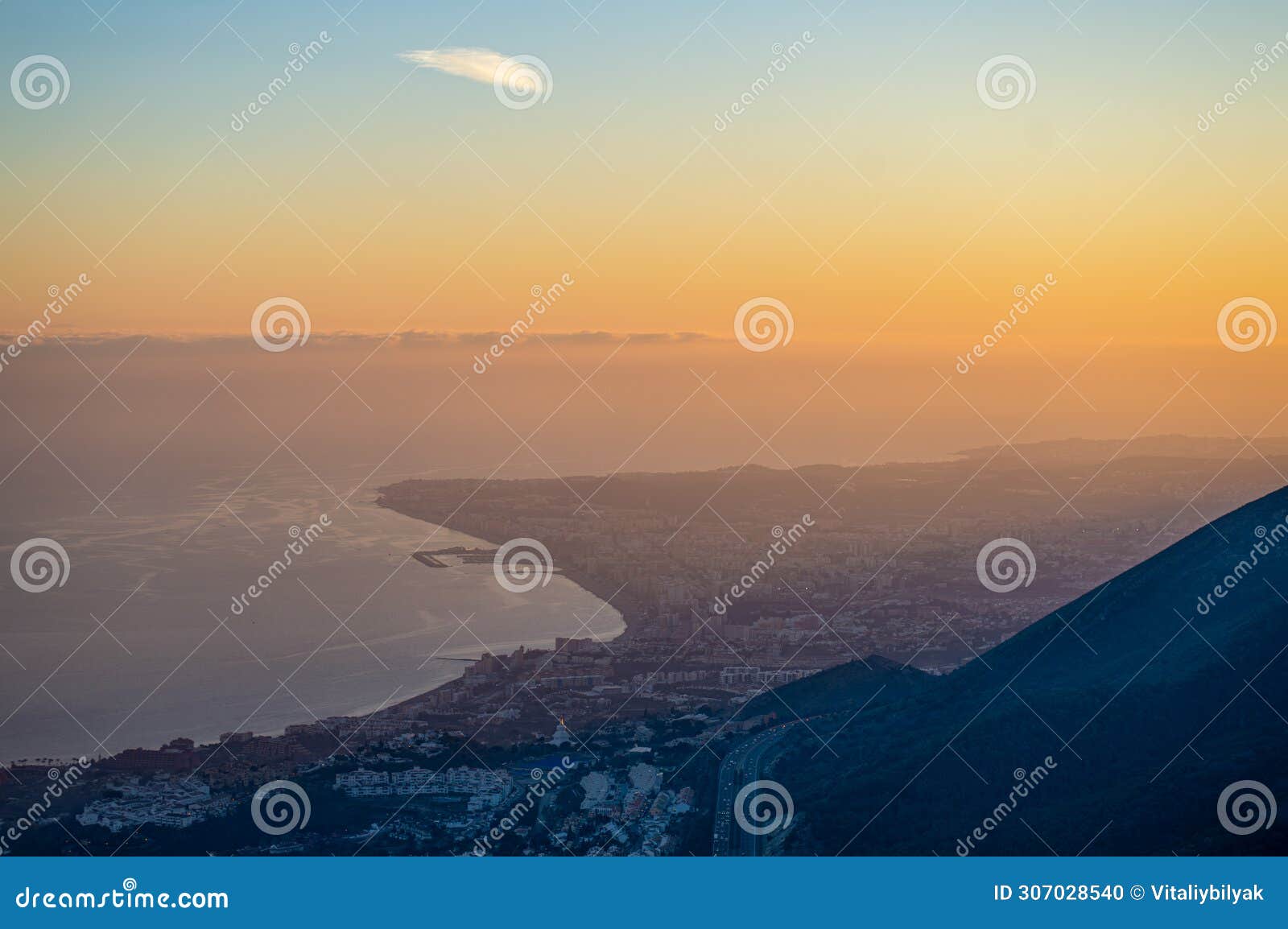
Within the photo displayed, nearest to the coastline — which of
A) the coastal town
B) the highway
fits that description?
the coastal town

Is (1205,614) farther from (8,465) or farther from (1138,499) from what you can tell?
(8,465)

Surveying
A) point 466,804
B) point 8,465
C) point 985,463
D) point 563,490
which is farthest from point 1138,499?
point 8,465

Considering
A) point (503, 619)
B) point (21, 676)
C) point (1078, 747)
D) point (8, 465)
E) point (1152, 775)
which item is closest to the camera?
point (1152, 775)

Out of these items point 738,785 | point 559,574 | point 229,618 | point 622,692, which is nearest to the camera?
point 738,785

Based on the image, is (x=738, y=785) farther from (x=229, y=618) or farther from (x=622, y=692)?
(x=229, y=618)

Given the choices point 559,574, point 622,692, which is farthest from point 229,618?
point 622,692

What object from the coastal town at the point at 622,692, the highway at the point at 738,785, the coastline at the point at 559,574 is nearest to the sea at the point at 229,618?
the coastline at the point at 559,574

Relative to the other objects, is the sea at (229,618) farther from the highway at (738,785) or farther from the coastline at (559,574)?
the highway at (738,785)

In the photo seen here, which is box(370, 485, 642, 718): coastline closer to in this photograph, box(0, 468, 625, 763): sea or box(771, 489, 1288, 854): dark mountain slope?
box(0, 468, 625, 763): sea

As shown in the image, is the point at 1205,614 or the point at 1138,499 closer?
the point at 1205,614
